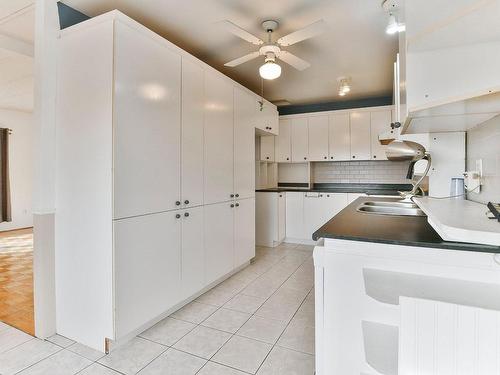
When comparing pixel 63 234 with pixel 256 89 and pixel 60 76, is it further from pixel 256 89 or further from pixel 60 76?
pixel 256 89

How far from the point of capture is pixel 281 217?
451 cm

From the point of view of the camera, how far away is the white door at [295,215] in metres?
4.50

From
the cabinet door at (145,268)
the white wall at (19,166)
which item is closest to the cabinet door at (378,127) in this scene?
the cabinet door at (145,268)

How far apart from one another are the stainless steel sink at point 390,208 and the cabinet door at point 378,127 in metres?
2.13

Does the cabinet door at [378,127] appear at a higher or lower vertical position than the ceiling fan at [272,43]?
lower

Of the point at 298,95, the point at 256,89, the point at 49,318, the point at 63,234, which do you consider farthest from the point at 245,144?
the point at 49,318

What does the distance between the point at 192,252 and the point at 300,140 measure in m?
3.07

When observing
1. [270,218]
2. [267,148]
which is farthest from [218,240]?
[267,148]

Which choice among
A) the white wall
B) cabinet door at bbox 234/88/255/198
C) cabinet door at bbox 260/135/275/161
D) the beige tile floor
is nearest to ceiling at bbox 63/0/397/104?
cabinet door at bbox 234/88/255/198

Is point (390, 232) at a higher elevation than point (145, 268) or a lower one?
higher

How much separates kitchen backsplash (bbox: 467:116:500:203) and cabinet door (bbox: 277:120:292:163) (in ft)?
10.2

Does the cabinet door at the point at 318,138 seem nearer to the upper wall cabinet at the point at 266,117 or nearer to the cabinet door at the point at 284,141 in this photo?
the cabinet door at the point at 284,141

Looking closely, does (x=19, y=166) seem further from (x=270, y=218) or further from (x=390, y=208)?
(x=390, y=208)

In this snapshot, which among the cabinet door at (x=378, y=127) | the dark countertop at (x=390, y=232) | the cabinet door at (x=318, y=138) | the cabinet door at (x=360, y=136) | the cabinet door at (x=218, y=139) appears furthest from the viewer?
the cabinet door at (x=318, y=138)
